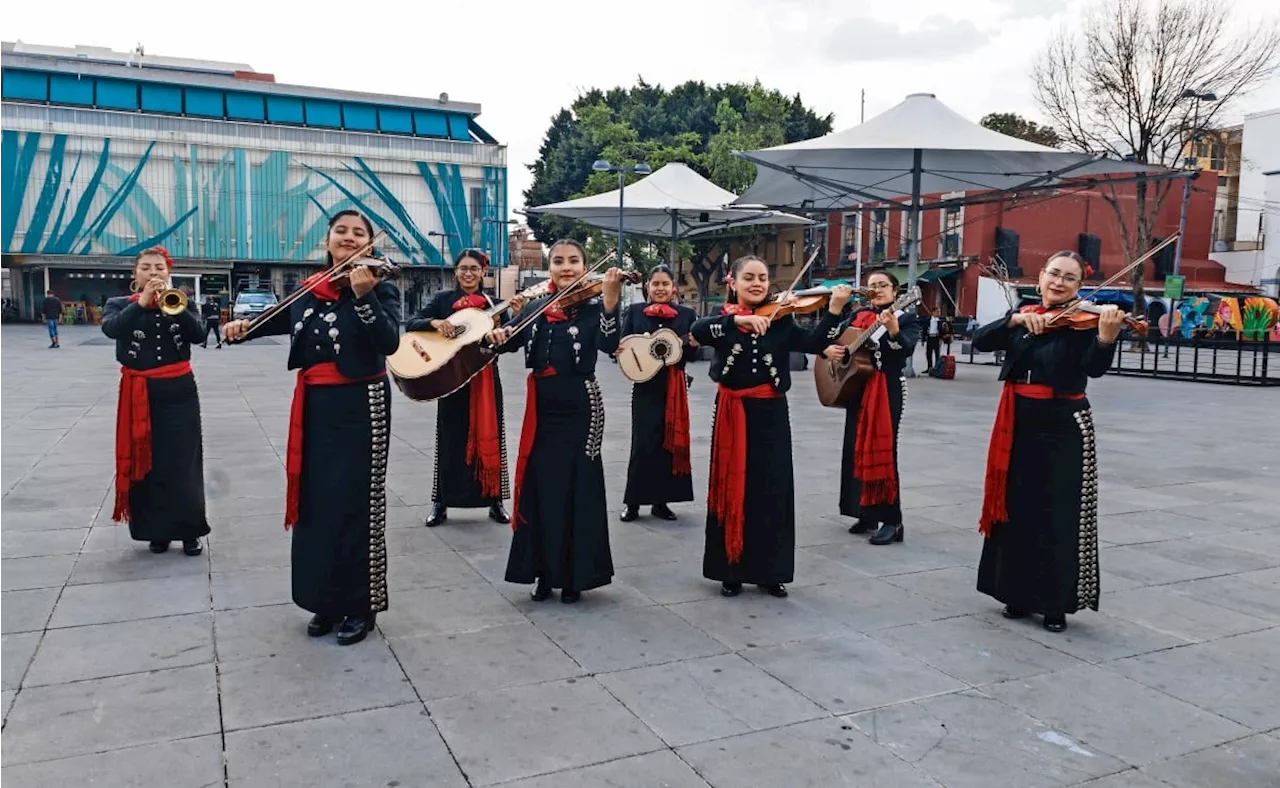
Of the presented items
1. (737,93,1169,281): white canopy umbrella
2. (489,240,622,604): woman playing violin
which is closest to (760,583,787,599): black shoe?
(489,240,622,604): woman playing violin

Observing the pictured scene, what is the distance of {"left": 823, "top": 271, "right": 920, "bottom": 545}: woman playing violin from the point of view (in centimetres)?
583

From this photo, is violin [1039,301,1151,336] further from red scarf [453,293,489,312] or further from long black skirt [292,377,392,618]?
red scarf [453,293,489,312]

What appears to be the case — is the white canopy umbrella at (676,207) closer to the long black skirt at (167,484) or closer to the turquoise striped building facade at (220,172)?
the long black skirt at (167,484)

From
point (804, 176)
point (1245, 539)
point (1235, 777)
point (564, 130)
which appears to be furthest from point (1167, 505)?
point (564, 130)

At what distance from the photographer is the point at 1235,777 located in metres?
3.03

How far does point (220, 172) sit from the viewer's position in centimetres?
4191

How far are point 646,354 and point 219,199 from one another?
41402 mm

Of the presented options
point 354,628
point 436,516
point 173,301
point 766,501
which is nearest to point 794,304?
point 766,501

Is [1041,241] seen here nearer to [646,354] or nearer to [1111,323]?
[646,354]

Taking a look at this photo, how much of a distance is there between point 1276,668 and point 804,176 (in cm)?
1111

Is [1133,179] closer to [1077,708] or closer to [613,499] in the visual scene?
[613,499]

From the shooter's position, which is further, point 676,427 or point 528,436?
point 676,427

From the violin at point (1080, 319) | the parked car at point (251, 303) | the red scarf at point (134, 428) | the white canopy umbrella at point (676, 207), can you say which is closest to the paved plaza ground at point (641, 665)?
the red scarf at point (134, 428)

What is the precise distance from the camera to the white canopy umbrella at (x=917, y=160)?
1286 centimetres
